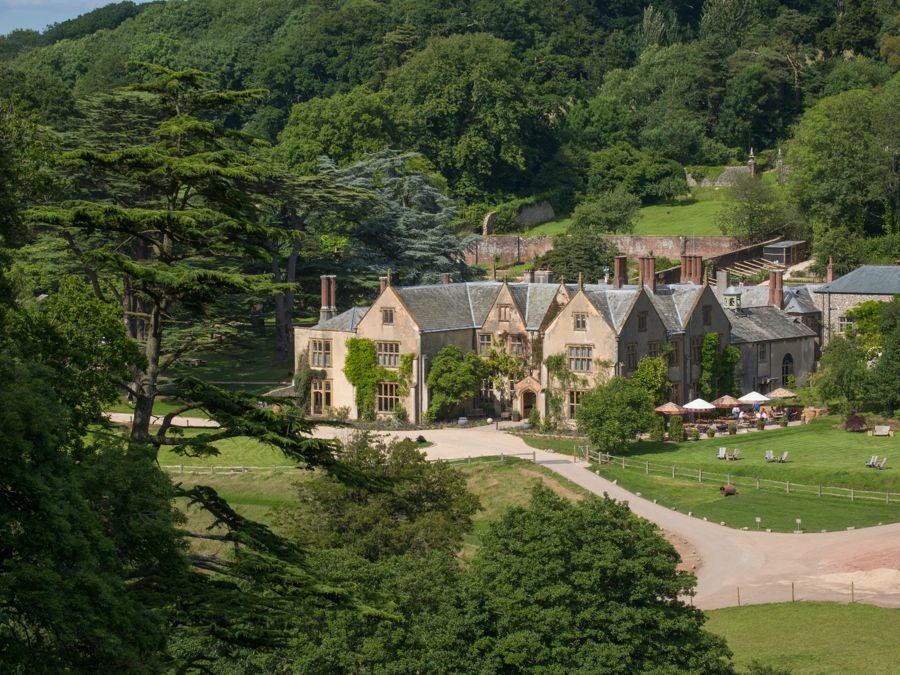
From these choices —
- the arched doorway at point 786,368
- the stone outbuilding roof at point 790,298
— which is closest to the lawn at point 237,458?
the arched doorway at point 786,368

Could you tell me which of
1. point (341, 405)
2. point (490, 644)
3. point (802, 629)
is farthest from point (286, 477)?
point (490, 644)

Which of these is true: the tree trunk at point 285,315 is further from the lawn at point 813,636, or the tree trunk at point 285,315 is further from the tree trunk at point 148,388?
the tree trunk at point 148,388

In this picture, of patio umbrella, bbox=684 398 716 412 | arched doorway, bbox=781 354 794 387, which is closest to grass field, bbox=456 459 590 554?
patio umbrella, bbox=684 398 716 412

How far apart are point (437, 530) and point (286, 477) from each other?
1652 centimetres

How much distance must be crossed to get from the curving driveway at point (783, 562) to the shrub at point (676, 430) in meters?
8.90

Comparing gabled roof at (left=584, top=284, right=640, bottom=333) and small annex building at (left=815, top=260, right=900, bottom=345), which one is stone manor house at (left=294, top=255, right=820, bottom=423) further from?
small annex building at (left=815, top=260, right=900, bottom=345)

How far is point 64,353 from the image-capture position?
20.7 m

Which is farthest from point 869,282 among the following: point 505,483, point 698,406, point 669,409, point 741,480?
point 505,483

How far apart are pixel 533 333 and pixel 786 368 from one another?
41.9 ft

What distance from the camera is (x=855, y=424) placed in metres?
63.7

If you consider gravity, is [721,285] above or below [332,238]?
below

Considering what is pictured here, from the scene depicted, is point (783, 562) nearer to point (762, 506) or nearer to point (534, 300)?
point (762, 506)

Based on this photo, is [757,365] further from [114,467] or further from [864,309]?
[114,467]

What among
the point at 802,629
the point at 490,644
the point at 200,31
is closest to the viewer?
the point at 490,644
